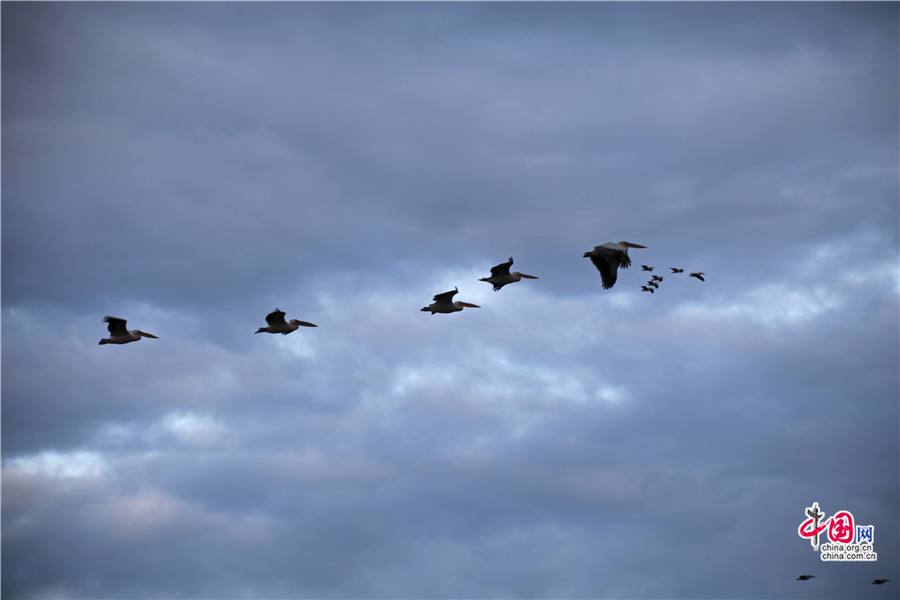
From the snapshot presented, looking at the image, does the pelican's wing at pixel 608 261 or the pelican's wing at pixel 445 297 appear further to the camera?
the pelican's wing at pixel 445 297

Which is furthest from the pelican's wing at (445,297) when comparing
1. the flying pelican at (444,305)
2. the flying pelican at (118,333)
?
the flying pelican at (118,333)

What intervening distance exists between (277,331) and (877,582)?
35560 millimetres

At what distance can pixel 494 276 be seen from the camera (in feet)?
180

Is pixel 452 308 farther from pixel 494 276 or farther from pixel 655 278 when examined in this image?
pixel 655 278

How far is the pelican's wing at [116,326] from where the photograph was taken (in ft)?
190

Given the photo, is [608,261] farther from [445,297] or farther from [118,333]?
[118,333]

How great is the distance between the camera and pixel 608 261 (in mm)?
50250

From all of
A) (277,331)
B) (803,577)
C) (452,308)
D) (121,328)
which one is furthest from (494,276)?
(803,577)

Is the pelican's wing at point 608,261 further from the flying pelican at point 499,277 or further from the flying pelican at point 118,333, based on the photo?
the flying pelican at point 118,333

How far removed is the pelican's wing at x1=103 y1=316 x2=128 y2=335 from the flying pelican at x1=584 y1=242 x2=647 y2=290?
25528mm

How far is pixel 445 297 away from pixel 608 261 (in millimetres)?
10481

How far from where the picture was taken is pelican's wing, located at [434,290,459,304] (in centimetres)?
5672

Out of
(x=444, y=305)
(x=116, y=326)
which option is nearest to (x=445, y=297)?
(x=444, y=305)

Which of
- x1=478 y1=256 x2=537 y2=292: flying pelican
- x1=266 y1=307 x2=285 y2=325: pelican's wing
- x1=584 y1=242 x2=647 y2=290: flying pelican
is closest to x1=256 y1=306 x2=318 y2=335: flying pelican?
x1=266 y1=307 x2=285 y2=325: pelican's wing
